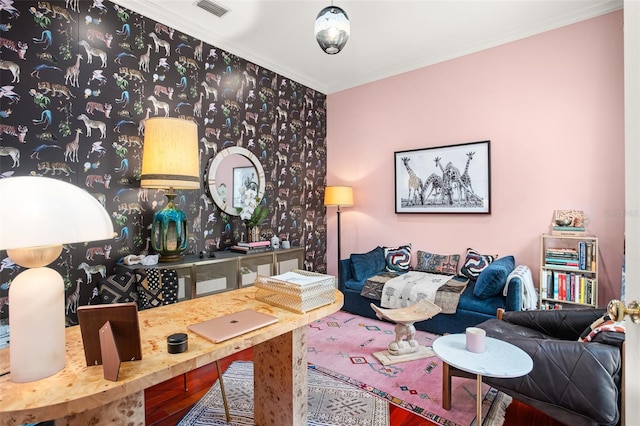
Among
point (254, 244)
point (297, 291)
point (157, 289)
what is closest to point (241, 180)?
point (254, 244)

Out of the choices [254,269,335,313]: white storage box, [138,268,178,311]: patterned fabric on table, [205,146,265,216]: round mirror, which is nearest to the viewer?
[254,269,335,313]: white storage box

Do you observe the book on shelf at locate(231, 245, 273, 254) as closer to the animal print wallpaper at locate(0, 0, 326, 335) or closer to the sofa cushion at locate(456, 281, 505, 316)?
the animal print wallpaper at locate(0, 0, 326, 335)

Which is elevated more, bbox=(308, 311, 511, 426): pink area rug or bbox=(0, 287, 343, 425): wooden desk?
bbox=(0, 287, 343, 425): wooden desk

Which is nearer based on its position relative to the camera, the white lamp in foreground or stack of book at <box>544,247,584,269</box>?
the white lamp in foreground

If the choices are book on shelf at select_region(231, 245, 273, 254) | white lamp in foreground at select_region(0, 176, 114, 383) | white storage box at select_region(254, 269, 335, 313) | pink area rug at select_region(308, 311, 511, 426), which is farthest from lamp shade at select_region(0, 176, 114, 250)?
book on shelf at select_region(231, 245, 273, 254)

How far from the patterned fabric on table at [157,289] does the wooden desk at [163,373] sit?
2.94 ft

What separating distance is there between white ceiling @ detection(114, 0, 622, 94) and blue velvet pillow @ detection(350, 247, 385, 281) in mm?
2363

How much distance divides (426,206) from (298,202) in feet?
5.46

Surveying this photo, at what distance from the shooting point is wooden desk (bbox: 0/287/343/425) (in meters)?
0.82

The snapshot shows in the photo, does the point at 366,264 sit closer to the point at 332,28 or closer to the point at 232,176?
the point at 232,176

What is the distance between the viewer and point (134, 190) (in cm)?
290

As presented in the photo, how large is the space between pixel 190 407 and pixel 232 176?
7.48 ft

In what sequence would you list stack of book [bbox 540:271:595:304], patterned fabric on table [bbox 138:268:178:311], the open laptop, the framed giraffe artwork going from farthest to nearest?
the framed giraffe artwork → stack of book [bbox 540:271:595:304] → patterned fabric on table [bbox 138:268:178:311] → the open laptop

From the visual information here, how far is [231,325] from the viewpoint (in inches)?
49.5
